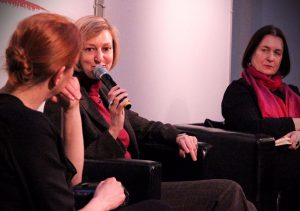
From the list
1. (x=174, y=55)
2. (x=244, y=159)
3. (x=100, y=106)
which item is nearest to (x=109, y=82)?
(x=100, y=106)

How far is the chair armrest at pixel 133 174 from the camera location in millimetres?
1952

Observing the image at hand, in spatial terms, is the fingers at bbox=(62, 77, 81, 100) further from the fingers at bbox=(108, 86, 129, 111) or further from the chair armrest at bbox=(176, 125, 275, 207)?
the chair armrest at bbox=(176, 125, 275, 207)

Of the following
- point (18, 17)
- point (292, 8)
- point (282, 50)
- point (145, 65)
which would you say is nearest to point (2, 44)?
point (18, 17)

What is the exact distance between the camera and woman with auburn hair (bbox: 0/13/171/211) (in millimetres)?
1118

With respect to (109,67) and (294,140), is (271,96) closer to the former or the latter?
(294,140)

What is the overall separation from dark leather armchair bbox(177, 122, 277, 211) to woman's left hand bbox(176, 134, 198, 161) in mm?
508

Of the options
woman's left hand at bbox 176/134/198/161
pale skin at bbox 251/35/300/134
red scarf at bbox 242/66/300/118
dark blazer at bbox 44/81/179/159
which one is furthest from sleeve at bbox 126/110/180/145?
pale skin at bbox 251/35/300/134

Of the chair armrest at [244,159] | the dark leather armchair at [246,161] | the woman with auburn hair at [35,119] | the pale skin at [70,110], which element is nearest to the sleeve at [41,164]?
the woman with auburn hair at [35,119]

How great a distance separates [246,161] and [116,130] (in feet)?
3.32

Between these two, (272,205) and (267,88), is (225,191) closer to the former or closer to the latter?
(272,205)

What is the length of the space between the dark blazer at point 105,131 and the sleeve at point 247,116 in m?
0.75

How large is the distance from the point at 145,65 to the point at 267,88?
33.7 inches

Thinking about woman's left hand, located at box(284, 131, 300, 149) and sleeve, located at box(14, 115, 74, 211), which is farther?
woman's left hand, located at box(284, 131, 300, 149)

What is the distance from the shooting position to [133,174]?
1980 millimetres
